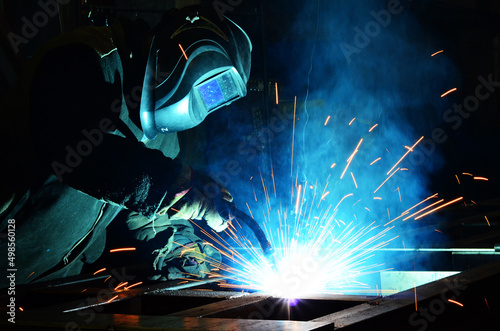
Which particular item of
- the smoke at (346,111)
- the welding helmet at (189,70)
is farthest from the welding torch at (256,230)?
the smoke at (346,111)

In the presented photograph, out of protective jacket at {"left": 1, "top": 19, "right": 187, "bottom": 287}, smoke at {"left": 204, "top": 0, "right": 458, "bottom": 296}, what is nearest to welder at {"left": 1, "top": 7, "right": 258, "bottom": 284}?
protective jacket at {"left": 1, "top": 19, "right": 187, "bottom": 287}

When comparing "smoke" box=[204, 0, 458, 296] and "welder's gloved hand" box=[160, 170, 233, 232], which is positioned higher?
"smoke" box=[204, 0, 458, 296]

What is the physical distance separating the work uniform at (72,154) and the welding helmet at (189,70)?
0.20m

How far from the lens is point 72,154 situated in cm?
240

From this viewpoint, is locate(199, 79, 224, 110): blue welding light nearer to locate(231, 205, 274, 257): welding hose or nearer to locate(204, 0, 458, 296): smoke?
locate(231, 205, 274, 257): welding hose

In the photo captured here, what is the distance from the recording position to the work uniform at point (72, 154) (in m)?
2.42

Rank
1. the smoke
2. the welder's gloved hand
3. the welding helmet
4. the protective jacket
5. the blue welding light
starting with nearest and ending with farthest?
the protective jacket → the welder's gloved hand → the welding helmet → the blue welding light → the smoke

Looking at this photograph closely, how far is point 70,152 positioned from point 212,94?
0.94 meters

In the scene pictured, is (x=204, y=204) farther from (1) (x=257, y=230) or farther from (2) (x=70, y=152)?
(2) (x=70, y=152)

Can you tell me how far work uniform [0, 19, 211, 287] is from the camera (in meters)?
2.42

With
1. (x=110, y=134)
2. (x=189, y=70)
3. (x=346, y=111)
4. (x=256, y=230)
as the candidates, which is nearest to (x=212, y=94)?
(x=189, y=70)

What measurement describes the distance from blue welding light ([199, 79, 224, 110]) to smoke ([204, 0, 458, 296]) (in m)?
2.48

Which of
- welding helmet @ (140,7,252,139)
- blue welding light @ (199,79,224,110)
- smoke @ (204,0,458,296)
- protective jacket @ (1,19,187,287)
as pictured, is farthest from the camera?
smoke @ (204,0,458,296)

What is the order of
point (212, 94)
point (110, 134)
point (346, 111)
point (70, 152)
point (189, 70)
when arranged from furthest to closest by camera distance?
point (346, 111) → point (212, 94) → point (189, 70) → point (110, 134) → point (70, 152)
